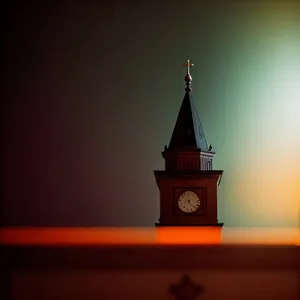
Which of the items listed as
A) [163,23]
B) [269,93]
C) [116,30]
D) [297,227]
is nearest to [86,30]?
[116,30]

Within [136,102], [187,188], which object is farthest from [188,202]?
[136,102]

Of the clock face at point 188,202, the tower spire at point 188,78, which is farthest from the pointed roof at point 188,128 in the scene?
the clock face at point 188,202

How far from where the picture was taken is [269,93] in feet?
8.20

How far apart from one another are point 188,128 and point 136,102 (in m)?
0.29

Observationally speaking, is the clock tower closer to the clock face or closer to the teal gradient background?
the clock face

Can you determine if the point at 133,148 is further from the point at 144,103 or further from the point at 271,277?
the point at 271,277

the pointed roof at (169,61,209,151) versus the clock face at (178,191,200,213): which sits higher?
the pointed roof at (169,61,209,151)

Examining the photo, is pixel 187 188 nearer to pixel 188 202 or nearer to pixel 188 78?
pixel 188 202

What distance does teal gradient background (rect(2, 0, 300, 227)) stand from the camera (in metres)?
2.45

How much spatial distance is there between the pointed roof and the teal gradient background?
0.08 meters

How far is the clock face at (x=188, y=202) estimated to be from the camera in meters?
2.31

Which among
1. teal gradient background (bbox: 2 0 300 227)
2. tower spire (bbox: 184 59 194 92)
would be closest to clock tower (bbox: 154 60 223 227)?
teal gradient background (bbox: 2 0 300 227)

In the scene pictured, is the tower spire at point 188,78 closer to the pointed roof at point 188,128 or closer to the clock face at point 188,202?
the pointed roof at point 188,128

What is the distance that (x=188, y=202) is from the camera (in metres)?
2.31
